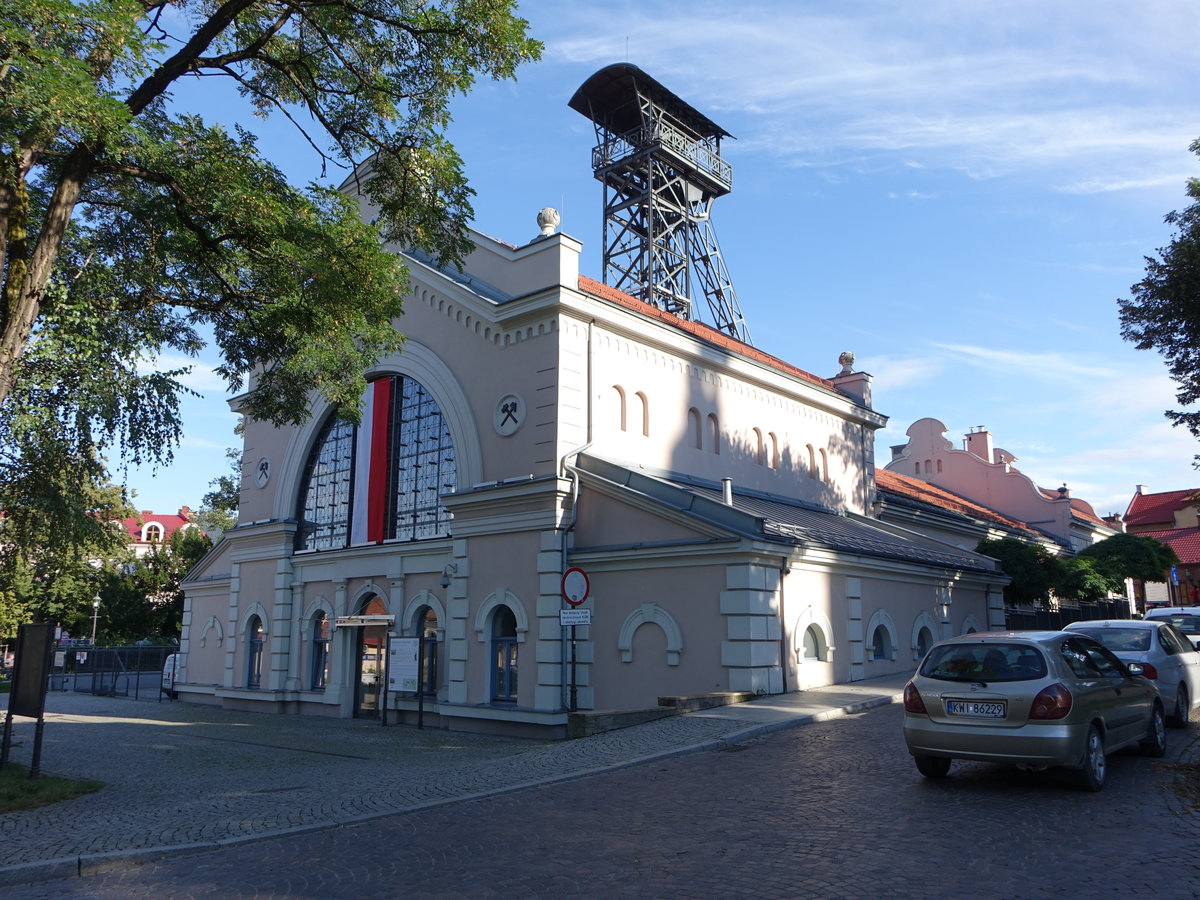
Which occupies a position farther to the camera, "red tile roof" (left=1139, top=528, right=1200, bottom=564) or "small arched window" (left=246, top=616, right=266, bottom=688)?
"red tile roof" (left=1139, top=528, right=1200, bottom=564)

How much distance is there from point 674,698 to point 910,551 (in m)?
11.3

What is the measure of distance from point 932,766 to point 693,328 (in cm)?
1993

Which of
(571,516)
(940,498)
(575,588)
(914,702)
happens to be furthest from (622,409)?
(940,498)

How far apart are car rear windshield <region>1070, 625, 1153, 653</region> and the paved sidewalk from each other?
13.4 feet

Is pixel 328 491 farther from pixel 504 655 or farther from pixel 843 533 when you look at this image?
pixel 843 533

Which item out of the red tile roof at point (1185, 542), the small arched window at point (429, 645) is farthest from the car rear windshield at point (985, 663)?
the red tile roof at point (1185, 542)

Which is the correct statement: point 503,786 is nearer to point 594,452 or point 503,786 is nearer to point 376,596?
point 594,452

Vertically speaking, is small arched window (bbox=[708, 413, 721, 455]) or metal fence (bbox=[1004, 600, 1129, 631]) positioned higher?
small arched window (bbox=[708, 413, 721, 455])

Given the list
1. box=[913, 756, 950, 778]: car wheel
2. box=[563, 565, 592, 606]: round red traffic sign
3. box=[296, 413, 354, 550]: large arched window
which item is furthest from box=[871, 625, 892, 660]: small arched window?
box=[296, 413, 354, 550]: large arched window

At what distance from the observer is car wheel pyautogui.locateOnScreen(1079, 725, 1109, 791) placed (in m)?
8.65

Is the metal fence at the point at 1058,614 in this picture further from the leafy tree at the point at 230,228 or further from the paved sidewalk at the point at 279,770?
the leafy tree at the point at 230,228

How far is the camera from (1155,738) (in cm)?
1058

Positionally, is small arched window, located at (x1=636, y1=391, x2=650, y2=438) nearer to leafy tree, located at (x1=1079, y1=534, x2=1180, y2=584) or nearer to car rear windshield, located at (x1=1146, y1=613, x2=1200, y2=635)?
car rear windshield, located at (x1=1146, y1=613, x2=1200, y2=635)

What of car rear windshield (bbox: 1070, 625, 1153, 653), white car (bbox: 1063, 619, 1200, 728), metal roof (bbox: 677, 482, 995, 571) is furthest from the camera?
metal roof (bbox: 677, 482, 995, 571)
